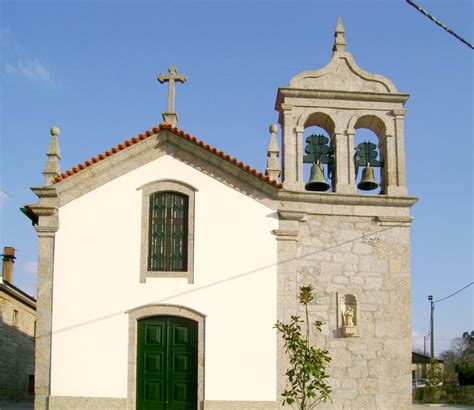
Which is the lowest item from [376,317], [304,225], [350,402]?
[350,402]

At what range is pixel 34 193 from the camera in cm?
1202

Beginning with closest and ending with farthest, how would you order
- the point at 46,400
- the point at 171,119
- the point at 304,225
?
1. the point at 46,400
2. the point at 304,225
3. the point at 171,119

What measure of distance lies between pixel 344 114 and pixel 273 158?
1791 millimetres

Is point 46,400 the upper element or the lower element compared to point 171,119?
lower

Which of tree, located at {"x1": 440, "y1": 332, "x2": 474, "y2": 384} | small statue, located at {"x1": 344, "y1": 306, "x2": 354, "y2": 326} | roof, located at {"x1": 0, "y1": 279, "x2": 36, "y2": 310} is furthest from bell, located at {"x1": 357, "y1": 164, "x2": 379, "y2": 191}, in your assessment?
tree, located at {"x1": 440, "y1": 332, "x2": 474, "y2": 384}

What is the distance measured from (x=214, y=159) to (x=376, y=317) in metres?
4.46

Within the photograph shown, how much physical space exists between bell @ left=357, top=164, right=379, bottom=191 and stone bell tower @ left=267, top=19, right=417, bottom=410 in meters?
0.12

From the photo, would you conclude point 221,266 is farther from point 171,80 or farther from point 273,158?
point 171,80

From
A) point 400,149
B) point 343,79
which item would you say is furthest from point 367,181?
point 343,79

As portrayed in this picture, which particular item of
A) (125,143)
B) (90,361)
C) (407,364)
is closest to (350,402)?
(407,364)

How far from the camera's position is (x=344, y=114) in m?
12.8

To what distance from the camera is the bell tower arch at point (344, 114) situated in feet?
41.3

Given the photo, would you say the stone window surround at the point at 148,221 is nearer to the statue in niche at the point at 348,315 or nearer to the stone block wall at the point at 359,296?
the stone block wall at the point at 359,296

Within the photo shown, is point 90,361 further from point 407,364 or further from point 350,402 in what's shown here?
point 407,364
